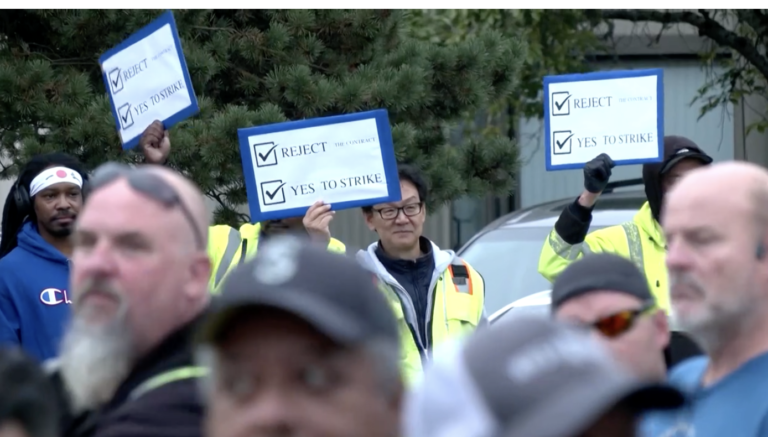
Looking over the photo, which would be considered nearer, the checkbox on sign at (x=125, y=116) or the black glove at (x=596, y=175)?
the black glove at (x=596, y=175)

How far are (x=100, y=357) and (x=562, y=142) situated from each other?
3.62 metres

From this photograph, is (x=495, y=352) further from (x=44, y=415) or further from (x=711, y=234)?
(x=711, y=234)

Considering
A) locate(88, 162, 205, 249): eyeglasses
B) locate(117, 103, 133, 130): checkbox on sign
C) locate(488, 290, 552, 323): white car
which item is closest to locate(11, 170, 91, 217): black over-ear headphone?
locate(117, 103, 133, 130): checkbox on sign

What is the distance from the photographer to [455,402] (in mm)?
1516

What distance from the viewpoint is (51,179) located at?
18.1 feet

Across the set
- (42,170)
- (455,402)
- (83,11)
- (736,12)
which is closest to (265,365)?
(455,402)

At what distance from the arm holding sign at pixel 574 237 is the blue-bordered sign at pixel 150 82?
1.67 meters

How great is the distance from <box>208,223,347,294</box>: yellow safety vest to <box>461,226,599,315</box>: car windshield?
1.95 meters

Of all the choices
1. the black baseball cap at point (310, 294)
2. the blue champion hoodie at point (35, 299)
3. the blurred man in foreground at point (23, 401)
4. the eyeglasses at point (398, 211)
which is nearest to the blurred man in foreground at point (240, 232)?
the eyeglasses at point (398, 211)

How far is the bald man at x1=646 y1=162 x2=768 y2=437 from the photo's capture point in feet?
8.84

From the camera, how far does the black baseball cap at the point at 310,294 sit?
5.52ft

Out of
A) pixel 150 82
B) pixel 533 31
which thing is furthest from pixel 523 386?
pixel 533 31

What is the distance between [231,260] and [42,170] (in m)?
1.02

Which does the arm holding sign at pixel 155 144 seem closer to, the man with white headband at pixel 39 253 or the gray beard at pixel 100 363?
the man with white headband at pixel 39 253
